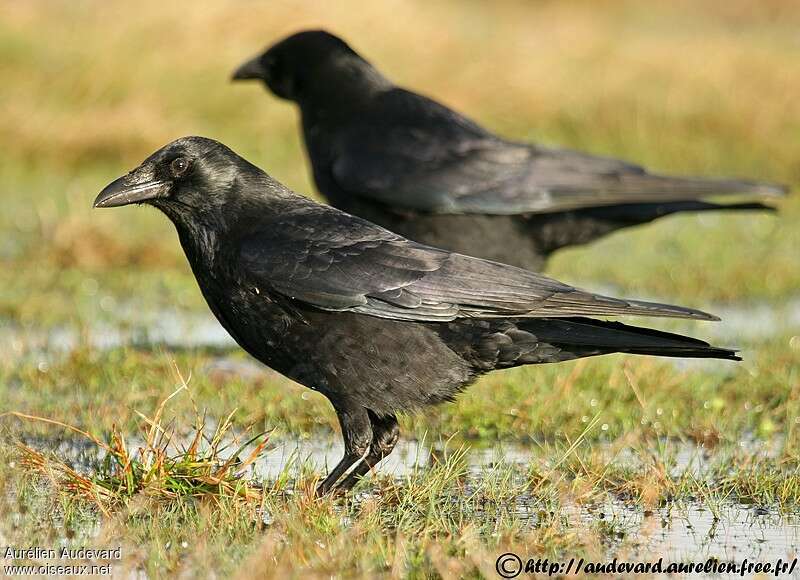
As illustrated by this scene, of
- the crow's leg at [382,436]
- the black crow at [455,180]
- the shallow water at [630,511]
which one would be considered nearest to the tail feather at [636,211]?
the black crow at [455,180]

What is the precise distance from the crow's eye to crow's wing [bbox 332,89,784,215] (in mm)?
1963

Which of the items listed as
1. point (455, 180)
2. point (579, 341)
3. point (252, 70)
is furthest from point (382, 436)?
point (252, 70)

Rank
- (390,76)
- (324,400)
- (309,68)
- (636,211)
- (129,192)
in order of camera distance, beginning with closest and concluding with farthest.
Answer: (129,192)
(324,400)
(636,211)
(309,68)
(390,76)

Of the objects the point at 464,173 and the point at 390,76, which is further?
the point at 390,76

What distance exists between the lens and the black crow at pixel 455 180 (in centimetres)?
719

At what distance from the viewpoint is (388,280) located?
5.05 m

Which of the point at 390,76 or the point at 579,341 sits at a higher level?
the point at 390,76

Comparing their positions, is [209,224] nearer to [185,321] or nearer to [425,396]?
[425,396]

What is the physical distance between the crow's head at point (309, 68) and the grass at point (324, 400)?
148cm

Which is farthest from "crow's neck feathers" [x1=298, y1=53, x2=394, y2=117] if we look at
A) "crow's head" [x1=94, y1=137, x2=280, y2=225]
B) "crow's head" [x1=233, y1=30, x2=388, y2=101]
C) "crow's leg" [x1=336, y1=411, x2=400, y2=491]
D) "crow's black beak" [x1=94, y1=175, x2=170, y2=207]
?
"crow's leg" [x1=336, y1=411, x2=400, y2=491]

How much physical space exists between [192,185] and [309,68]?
265 centimetres

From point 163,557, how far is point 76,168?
9.34 meters

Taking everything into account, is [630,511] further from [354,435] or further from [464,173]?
[464,173]

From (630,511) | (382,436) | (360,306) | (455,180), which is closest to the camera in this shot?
(630,511)
